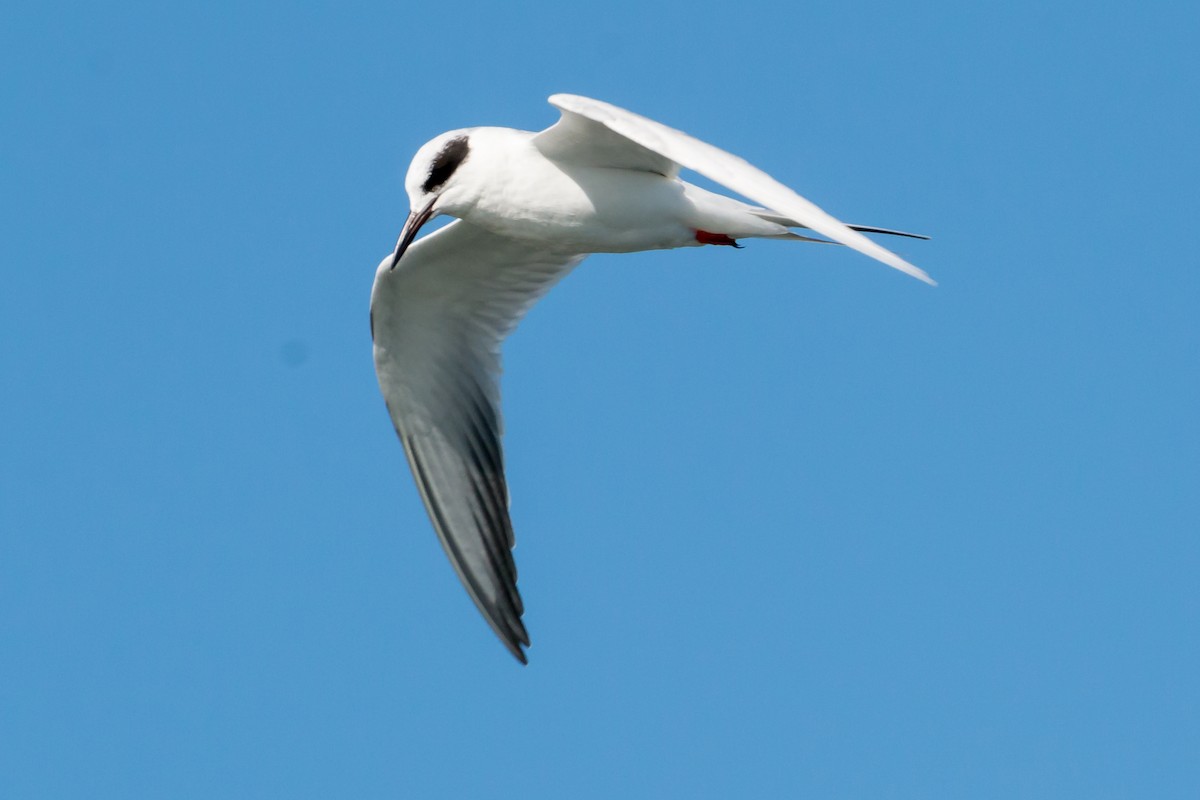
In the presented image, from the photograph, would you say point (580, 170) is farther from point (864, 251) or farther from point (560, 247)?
point (864, 251)

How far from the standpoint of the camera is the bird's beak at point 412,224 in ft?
29.0

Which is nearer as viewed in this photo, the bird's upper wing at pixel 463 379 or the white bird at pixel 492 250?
the white bird at pixel 492 250

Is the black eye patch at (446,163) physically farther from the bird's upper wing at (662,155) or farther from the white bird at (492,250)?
the bird's upper wing at (662,155)

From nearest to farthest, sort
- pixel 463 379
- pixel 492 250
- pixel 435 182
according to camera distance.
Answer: pixel 435 182
pixel 492 250
pixel 463 379

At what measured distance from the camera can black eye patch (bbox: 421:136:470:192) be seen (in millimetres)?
8805

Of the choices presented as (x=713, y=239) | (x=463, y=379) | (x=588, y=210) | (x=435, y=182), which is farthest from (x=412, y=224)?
(x=463, y=379)

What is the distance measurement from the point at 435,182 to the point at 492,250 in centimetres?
169

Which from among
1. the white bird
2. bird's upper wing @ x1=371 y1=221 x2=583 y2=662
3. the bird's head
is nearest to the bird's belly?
the white bird

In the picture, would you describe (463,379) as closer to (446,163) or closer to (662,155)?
(446,163)

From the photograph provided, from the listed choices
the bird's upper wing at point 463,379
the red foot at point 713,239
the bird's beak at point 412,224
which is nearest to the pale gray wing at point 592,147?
the red foot at point 713,239

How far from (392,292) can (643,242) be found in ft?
6.11

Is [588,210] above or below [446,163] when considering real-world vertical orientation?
below

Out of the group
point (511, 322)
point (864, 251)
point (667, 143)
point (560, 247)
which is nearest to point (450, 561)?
point (511, 322)

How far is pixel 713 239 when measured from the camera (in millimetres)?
9273
